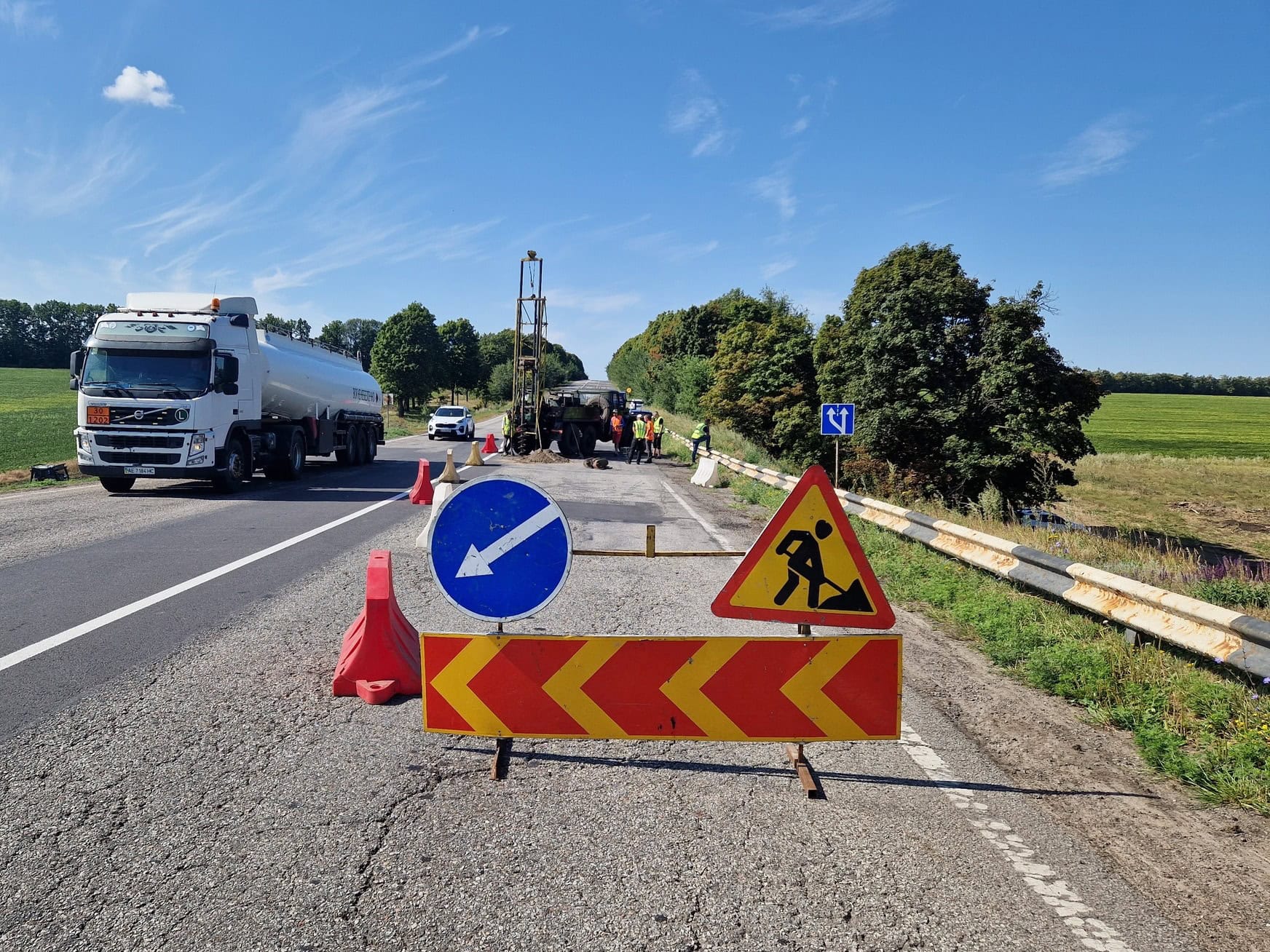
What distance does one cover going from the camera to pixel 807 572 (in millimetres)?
4129

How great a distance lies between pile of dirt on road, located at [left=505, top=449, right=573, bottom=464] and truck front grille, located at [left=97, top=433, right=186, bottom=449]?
12.6 m

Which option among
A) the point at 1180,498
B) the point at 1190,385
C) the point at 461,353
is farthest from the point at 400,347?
the point at 1190,385

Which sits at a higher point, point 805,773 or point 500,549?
point 500,549

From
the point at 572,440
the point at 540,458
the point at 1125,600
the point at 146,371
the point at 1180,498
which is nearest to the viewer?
the point at 1125,600

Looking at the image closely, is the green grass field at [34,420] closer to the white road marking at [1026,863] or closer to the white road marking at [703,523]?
the white road marking at [703,523]

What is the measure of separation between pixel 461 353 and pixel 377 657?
88.4 m

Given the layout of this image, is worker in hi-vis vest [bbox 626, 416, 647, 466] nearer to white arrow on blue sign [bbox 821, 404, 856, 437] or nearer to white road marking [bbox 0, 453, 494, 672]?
white arrow on blue sign [bbox 821, 404, 856, 437]

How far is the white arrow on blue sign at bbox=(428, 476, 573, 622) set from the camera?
3977mm

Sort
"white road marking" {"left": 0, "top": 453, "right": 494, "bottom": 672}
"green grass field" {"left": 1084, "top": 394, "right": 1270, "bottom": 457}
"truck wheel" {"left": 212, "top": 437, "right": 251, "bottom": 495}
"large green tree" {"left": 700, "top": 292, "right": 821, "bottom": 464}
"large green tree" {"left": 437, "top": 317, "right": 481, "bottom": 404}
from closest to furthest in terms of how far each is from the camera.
→ "white road marking" {"left": 0, "top": 453, "right": 494, "bottom": 672}
"truck wheel" {"left": 212, "top": 437, "right": 251, "bottom": 495}
"large green tree" {"left": 700, "top": 292, "right": 821, "bottom": 464}
"green grass field" {"left": 1084, "top": 394, "right": 1270, "bottom": 457}
"large green tree" {"left": 437, "top": 317, "right": 481, "bottom": 404}

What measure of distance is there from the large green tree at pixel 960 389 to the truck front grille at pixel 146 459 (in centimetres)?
1630

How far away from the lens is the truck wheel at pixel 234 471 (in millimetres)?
15969

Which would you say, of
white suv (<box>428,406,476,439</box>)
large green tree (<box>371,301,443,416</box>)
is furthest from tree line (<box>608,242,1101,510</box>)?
large green tree (<box>371,301,443,416</box>)

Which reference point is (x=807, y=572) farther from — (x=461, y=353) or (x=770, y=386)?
(x=461, y=353)

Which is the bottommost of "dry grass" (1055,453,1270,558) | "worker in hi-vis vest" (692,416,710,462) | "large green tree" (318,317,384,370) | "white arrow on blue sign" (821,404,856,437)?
"dry grass" (1055,453,1270,558)
